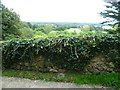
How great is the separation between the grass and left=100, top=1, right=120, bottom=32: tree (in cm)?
258

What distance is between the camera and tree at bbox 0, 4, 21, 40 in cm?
469

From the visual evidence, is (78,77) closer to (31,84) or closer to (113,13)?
(31,84)

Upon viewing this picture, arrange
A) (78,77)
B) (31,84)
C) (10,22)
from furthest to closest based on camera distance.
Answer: (10,22), (78,77), (31,84)

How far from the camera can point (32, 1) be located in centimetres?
371

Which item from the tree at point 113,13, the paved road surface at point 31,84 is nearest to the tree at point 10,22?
the paved road surface at point 31,84

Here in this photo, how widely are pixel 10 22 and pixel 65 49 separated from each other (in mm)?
4478

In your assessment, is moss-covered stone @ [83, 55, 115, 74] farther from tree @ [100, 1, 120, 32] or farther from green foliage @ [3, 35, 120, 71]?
tree @ [100, 1, 120, 32]

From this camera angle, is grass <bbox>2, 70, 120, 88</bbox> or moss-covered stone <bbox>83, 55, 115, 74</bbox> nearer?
grass <bbox>2, 70, 120, 88</bbox>

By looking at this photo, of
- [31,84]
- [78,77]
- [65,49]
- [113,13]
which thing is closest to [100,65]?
[78,77]

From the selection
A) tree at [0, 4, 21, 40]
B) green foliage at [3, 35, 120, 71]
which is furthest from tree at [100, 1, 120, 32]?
tree at [0, 4, 21, 40]

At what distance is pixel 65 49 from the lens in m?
1.96

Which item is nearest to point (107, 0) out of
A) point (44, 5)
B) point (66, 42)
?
point (44, 5)

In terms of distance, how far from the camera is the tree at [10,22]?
4.69 m

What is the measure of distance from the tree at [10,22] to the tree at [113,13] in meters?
4.68
